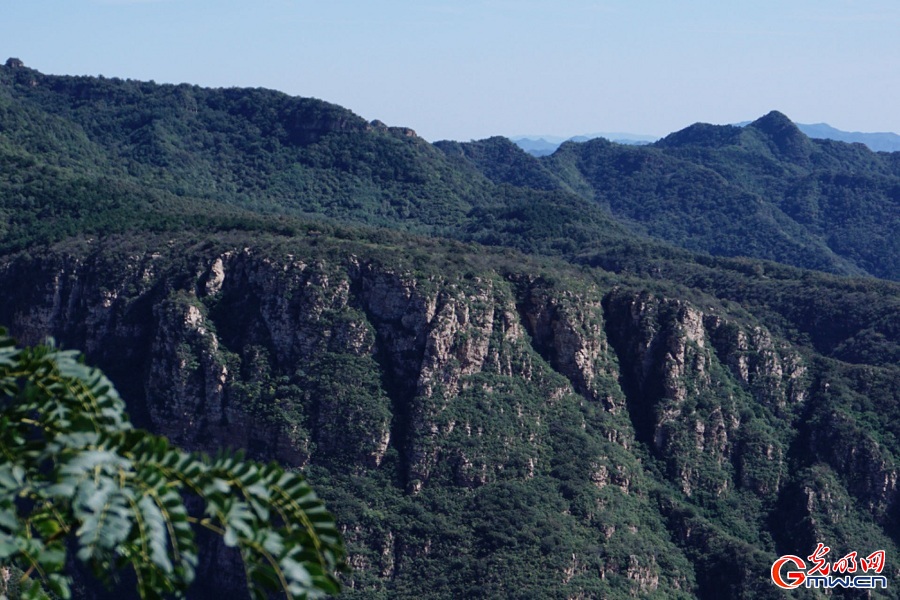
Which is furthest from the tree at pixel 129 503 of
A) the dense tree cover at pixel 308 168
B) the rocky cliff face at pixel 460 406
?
the dense tree cover at pixel 308 168

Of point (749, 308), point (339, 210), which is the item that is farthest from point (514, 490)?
point (339, 210)

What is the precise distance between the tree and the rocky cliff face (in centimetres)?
5209

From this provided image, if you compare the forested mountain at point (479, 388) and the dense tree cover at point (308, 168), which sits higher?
the dense tree cover at point (308, 168)

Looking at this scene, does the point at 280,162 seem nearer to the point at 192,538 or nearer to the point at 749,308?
the point at 749,308

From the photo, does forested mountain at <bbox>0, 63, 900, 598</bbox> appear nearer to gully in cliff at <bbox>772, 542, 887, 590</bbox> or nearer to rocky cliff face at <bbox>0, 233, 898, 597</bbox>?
rocky cliff face at <bbox>0, 233, 898, 597</bbox>

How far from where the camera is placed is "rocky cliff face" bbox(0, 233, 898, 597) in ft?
208

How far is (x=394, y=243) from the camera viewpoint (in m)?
81.1

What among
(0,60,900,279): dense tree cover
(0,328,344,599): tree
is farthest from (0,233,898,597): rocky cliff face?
(0,328,344,599): tree

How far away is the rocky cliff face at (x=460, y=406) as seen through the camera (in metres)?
63.2

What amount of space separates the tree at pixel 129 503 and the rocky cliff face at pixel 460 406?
52090 mm

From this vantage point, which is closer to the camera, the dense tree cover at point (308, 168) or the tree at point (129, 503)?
the tree at point (129, 503)

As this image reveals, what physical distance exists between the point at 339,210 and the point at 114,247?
217 feet

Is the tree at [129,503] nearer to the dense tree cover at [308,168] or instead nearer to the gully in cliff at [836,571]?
the gully in cliff at [836,571]

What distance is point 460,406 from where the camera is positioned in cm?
6706
